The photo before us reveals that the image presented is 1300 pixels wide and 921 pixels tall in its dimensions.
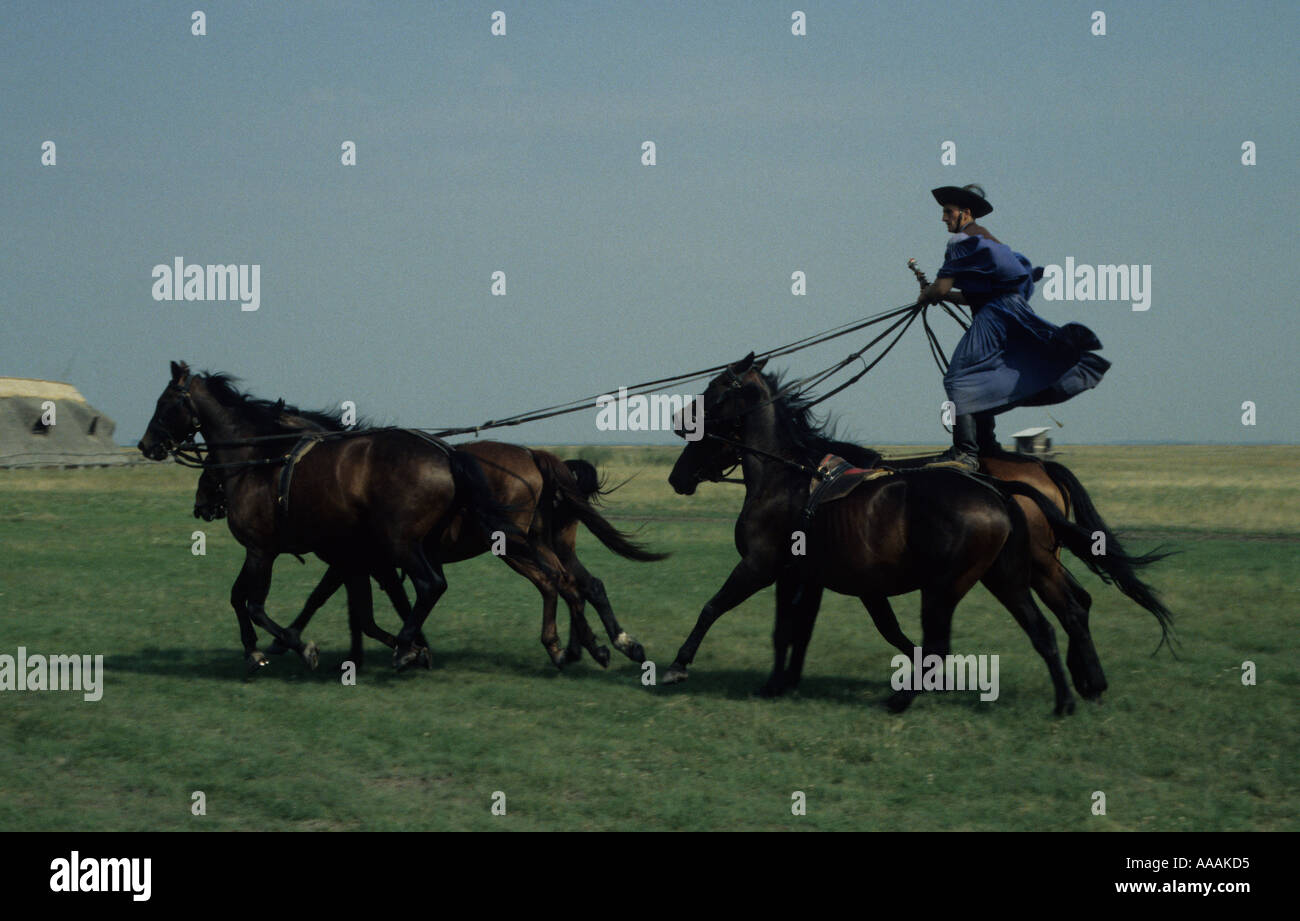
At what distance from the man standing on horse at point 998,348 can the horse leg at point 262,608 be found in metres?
5.09

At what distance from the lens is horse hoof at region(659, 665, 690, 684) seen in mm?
9430

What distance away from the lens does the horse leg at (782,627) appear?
930cm

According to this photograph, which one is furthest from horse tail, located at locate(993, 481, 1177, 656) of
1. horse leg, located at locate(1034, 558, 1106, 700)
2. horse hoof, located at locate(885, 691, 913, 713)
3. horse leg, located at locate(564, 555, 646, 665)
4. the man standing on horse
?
horse leg, located at locate(564, 555, 646, 665)

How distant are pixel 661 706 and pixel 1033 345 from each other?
3.68m

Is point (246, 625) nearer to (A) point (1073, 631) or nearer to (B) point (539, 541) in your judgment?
(B) point (539, 541)

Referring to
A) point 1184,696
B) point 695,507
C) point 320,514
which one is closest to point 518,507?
point 320,514

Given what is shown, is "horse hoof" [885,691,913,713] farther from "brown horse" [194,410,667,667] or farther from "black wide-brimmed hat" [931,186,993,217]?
"black wide-brimmed hat" [931,186,993,217]

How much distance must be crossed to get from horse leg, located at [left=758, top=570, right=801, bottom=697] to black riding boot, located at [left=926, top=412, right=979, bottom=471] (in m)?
1.36

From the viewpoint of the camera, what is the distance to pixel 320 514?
10102 millimetres

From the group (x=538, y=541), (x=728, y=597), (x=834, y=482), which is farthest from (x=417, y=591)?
(x=834, y=482)

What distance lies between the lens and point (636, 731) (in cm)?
820

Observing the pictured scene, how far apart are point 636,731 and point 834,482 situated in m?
2.35

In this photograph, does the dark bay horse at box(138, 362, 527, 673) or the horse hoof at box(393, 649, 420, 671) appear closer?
the horse hoof at box(393, 649, 420, 671)

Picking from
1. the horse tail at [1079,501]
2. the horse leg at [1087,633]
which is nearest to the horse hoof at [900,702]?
the horse leg at [1087,633]
